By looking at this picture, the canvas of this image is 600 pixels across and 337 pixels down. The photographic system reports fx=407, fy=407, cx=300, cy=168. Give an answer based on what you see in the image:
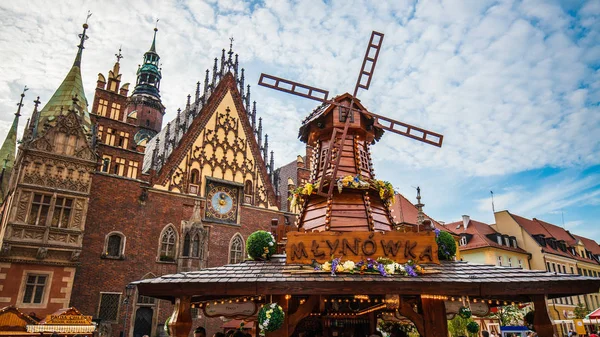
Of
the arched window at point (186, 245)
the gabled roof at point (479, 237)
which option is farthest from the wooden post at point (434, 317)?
the gabled roof at point (479, 237)

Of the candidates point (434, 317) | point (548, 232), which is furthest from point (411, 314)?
point (548, 232)

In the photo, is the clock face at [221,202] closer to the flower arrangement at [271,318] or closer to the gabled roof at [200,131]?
the gabled roof at [200,131]

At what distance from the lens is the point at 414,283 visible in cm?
899

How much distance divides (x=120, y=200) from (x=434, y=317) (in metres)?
19.5

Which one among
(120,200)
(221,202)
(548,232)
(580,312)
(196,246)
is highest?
(548,232)

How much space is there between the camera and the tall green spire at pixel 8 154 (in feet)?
93.8

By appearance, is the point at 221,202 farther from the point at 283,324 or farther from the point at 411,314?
the point at 411,314

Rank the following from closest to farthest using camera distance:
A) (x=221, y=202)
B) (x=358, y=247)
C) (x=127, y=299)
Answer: (x=358, y=247) < (x=127, y=299) < (x=221, y=202)

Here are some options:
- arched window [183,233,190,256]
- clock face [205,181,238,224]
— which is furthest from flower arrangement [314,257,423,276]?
clock face [205,181,238,224]

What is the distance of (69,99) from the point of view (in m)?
23.7

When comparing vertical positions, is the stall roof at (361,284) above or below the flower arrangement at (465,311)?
above

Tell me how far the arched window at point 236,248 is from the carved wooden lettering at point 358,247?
17.5m

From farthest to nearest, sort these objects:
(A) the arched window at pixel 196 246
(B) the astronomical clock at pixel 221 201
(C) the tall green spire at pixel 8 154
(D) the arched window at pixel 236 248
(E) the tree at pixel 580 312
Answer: (E) the tree at pixel 580 312
(C) the tall green spire at pixel 8 154
(B) the astronomical clock at pixel 221 201
(D) the arched window at pixel 236 248
(A) the arched window at pixel 196 246

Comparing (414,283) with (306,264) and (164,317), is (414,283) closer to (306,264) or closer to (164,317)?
(306,264)
